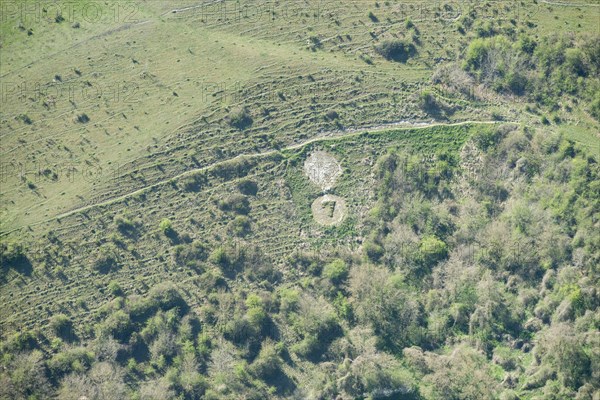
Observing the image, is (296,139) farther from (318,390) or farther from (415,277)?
(318,390)

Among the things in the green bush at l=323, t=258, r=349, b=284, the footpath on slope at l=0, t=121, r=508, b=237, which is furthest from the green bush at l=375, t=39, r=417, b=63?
the green bush at l=323, t=258, r=349, b=284

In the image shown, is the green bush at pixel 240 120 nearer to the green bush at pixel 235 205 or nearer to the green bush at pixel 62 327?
the green bush at pixel 235 205

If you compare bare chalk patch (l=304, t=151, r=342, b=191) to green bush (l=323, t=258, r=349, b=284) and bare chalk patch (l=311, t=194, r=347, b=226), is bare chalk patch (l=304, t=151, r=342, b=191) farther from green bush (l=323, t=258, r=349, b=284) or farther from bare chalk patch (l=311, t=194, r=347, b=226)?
green bush (l=323, t=258, r=349, b=284)

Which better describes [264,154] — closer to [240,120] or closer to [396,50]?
[240,120]

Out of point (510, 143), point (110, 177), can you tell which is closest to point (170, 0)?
point (110, 177)

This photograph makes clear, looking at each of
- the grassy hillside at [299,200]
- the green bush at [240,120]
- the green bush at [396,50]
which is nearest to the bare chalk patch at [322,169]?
the grassy hillside at [299,200]
